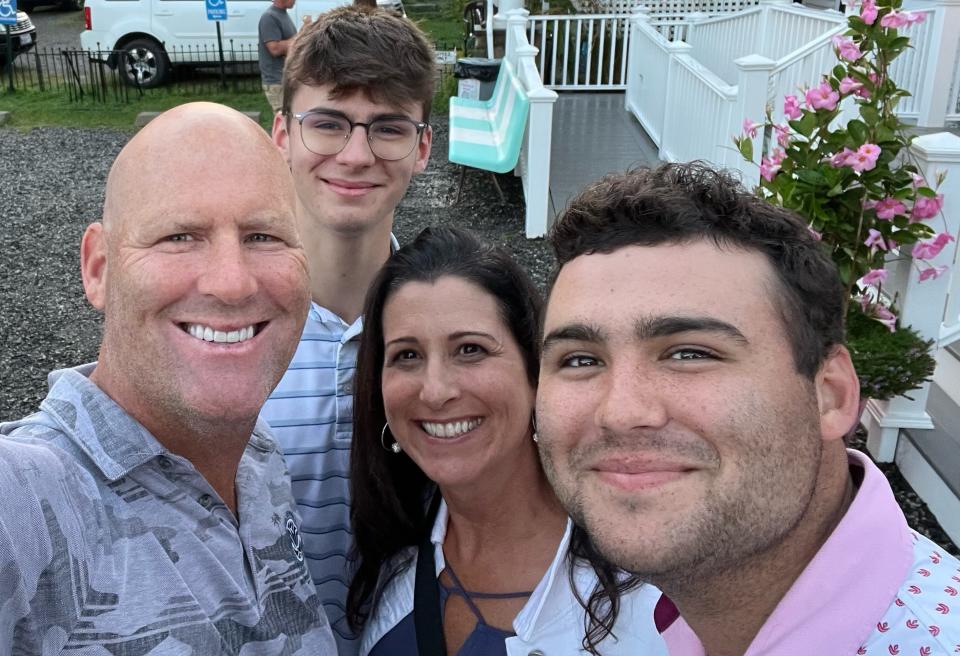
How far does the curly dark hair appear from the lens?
153 cm

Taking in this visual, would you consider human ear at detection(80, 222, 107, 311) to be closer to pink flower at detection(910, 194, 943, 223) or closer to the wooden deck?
pink flower at detection(910, 194, 943, 223)

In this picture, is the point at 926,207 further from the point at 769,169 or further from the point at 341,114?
the point at 341,114

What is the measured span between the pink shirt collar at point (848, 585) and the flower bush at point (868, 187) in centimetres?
313

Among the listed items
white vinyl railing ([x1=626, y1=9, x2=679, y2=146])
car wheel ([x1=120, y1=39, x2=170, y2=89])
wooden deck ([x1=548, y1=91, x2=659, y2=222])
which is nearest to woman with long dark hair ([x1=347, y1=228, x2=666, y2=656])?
wooden deck ([x1=548, y1=91, x2=659, y2=222])

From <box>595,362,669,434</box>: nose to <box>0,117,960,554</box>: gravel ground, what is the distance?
3.16 m

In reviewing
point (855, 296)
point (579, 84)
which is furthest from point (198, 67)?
point (855, 296)

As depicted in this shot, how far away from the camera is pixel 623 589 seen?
222cm

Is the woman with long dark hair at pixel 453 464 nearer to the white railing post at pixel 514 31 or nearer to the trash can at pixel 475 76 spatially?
the white railing post at pixel 514 31

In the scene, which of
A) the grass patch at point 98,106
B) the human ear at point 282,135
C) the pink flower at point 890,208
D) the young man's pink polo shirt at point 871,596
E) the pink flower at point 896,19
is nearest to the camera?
the young man's pink polo shirt at point 871,596

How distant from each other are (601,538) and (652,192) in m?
0.63

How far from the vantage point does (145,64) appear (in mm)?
15758

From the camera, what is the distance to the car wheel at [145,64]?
615 inches

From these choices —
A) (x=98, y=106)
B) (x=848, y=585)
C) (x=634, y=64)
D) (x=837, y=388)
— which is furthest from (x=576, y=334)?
(x=98, y=106)

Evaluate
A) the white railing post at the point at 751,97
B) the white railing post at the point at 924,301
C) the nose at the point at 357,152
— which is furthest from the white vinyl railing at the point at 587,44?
the nose at the point at 357,152
